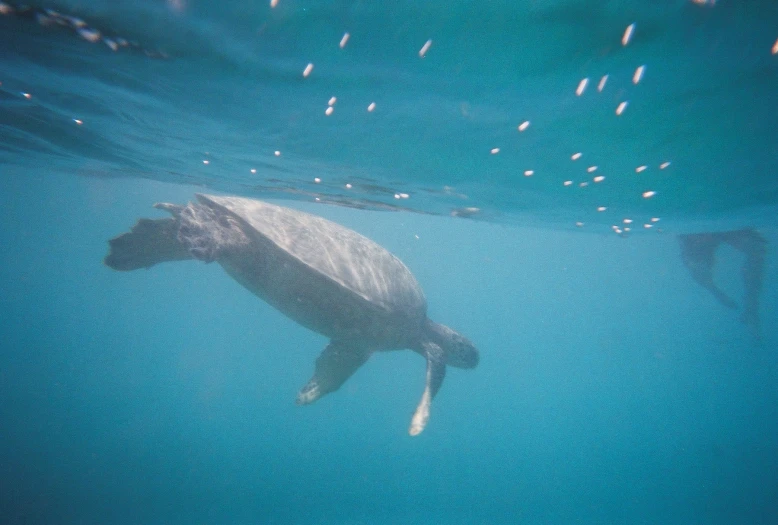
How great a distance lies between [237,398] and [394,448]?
76.8ft

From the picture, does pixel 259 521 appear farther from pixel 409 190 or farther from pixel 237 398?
pixel 237 398

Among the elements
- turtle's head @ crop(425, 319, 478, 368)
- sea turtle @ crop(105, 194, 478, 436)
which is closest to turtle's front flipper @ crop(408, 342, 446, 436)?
sea turtle @ crop(105, 194, 478, 436)

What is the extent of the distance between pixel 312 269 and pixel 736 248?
26.9 meters

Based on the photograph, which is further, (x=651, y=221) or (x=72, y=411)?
(x=72, y=411)

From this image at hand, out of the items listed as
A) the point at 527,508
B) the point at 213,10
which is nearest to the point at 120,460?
the point at 213,10

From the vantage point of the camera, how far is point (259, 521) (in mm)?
17703

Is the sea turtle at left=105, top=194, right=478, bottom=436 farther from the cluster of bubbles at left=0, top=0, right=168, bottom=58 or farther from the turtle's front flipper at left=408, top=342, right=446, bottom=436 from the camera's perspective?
the cluster of bubbles at left=0, top=0, right=168, bottom=58

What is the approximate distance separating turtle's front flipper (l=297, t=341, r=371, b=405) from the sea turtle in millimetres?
26

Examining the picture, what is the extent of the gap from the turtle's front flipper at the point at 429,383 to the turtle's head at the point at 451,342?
43cm

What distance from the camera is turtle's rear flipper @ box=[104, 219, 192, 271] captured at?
7.96 metres

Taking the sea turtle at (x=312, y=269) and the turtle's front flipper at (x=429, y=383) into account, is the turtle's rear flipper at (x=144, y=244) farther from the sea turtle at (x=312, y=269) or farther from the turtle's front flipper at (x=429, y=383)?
the turtle's front flipper at (x=429, y=383)

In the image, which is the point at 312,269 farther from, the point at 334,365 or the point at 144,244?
the point at 144,244

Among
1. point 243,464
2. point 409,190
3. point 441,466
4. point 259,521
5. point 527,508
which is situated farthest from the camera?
point 441,466

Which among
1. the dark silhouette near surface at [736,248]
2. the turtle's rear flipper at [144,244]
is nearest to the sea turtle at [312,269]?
the turtle's rear flipper at [144,244]
